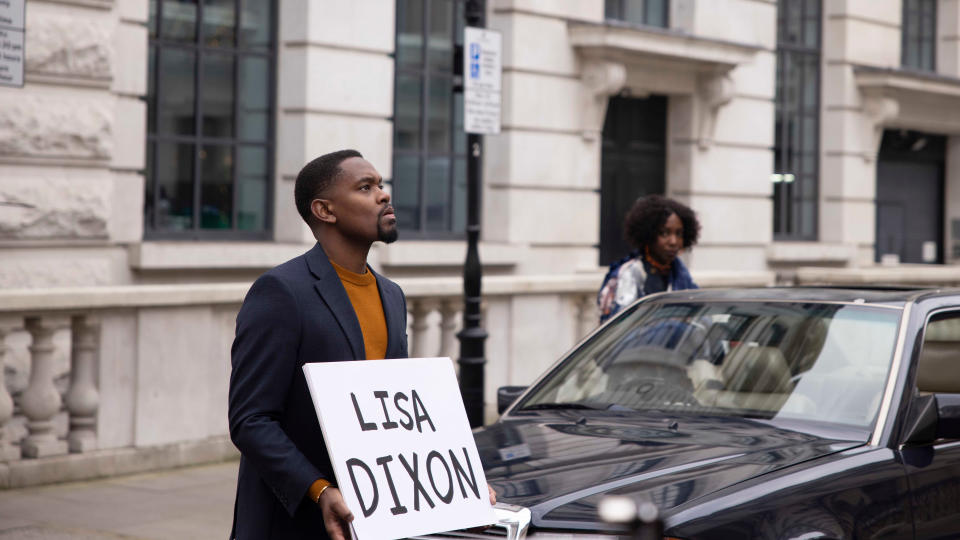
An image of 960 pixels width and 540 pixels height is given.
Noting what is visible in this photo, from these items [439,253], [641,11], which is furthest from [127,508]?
[641,11]

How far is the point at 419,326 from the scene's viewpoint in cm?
1120

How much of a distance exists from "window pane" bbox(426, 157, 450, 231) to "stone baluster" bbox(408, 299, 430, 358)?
3.78 meters

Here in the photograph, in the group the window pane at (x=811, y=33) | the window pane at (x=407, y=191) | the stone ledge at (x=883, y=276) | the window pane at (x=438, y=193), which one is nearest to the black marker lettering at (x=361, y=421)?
the window pane at (x=407, y=191)

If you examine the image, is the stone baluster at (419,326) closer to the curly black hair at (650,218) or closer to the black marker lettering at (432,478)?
the curly black hair at (650,218)

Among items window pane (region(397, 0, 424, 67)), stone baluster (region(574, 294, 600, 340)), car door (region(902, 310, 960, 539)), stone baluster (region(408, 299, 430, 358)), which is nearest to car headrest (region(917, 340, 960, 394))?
car door (region(902, 310, 960, 539))

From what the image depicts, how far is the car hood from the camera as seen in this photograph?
14.7 feet

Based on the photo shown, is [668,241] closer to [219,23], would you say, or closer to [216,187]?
[216,187]

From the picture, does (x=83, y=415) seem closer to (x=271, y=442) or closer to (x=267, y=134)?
(x=267, y=134)

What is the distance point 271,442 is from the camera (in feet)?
12.3

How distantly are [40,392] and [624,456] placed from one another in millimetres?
5179

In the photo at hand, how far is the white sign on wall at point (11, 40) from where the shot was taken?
21.6 feet

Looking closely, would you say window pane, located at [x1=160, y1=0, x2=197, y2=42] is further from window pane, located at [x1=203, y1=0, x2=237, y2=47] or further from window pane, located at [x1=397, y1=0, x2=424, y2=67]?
window pane, located at [x1=397, y1=0, x2=424, y2=67]

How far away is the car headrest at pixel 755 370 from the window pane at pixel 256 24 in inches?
333

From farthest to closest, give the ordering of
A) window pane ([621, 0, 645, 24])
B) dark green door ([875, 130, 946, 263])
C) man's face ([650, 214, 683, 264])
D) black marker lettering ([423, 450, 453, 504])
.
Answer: dark green door ([875, 130, 946, 263])
window pane ([621, 0, 645, 24])
man's face ([650, 214, 683, 264])
black marker lettering ([423, 450, 453, 504])
